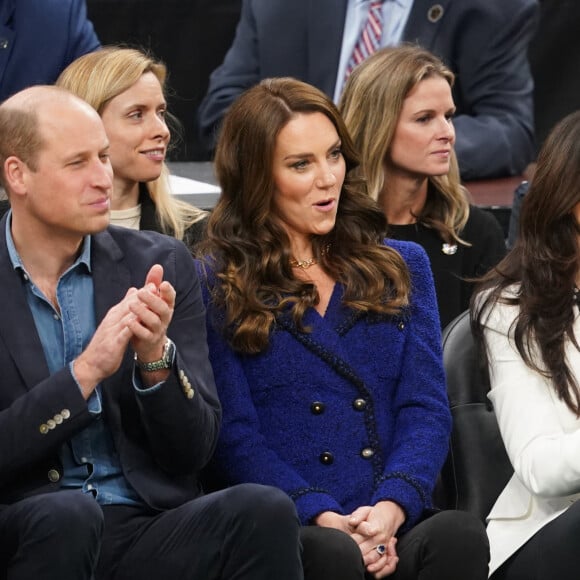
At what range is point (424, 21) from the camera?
530cm

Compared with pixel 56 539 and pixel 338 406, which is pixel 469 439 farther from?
pixel 56 539

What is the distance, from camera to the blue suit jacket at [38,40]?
5.00 meters

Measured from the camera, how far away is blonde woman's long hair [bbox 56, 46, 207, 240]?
13.9ft

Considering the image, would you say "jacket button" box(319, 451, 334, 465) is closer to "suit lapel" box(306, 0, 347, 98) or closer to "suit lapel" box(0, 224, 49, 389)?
"suit lapel" box(0, 224, 49, 389)

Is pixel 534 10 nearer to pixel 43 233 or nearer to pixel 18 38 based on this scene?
pixel 18 38

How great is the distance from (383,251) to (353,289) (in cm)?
12

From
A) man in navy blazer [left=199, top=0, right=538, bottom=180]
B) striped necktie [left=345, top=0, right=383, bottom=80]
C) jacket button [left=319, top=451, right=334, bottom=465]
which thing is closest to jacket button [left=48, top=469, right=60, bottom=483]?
jacket button [left=319, top=451, right=334, bottom=465]

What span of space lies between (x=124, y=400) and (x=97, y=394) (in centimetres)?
6

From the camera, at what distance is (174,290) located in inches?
123

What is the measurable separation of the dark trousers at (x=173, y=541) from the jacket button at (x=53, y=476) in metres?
0.12

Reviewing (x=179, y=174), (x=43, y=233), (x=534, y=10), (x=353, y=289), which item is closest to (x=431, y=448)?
(x=353, y=289)

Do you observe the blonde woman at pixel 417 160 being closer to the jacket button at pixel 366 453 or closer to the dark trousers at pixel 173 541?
the jacket button at pixel 366 453

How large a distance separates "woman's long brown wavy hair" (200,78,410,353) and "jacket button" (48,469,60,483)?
533 millimetres

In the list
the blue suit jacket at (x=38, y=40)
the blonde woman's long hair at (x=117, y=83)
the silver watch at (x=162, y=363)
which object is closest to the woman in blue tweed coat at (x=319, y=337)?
the silver watch at (x=162, y=363)
